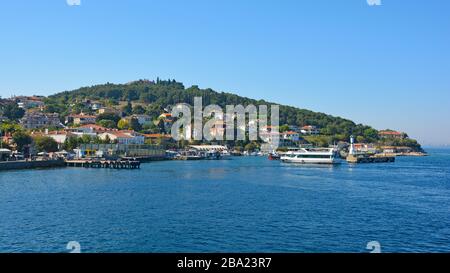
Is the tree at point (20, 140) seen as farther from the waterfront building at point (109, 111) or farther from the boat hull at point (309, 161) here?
the waterfront building at point (109, 111)

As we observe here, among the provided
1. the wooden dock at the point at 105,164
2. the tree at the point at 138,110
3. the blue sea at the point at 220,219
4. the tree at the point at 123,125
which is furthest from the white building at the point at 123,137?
the blue sea at the point at 220,219

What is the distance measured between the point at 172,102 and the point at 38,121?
43.0 meters

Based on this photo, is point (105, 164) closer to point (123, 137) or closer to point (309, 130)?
point (123, 137)

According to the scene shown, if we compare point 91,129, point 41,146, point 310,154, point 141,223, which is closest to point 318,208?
point 141,223

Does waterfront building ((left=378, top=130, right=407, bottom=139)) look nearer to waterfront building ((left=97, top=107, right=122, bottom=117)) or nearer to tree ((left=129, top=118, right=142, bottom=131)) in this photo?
tree ((left=129, top=118, right=142, bottom=131))

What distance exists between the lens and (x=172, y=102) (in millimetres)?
106188

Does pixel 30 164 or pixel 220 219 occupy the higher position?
pixel 30 164

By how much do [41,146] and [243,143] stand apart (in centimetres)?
3981

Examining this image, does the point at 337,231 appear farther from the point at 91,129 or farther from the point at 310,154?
the point at 91,129

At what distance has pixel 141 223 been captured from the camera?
12.8 m

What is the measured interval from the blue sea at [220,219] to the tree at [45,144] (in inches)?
969

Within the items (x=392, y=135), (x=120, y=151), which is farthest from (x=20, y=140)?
(x=392, y=135)

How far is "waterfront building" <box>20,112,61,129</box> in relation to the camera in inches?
2564

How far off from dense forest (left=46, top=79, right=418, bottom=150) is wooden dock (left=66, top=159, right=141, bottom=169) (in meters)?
44.0
